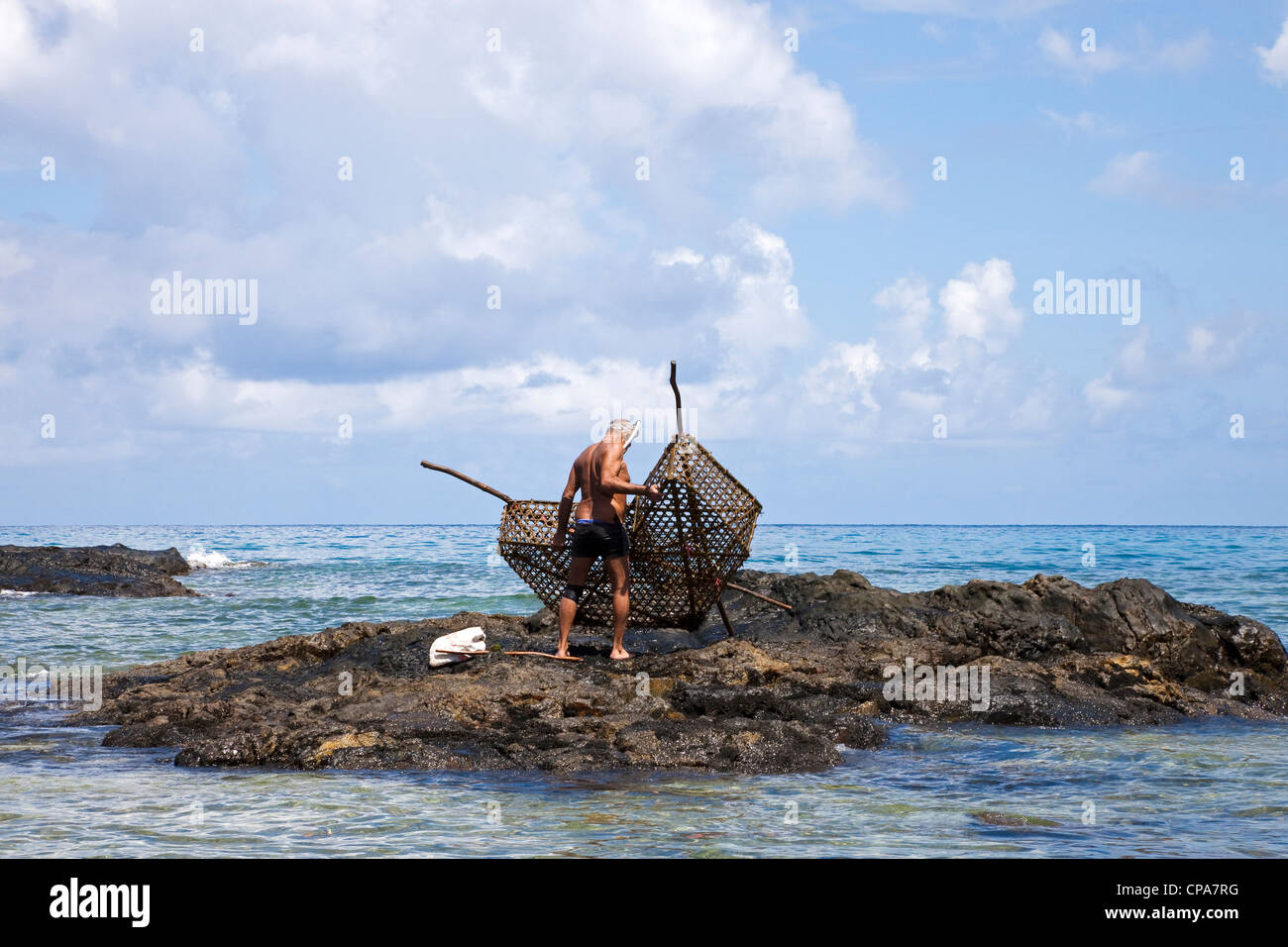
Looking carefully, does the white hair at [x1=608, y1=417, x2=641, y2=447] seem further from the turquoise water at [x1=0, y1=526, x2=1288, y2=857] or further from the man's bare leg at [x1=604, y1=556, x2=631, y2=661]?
the turquoise water at [x1=0, y1=526, x2=1288, y2=857]

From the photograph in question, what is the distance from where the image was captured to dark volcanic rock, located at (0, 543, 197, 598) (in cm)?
2364

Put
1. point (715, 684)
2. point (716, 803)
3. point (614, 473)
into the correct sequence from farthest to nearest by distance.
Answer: point (614, 473)
point (715, 684)
point (716, 803)

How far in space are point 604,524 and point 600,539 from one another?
0.13 m


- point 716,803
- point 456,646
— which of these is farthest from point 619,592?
point 716,803

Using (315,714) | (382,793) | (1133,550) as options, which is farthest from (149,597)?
(1133,550)

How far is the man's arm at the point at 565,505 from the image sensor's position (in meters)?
9.83

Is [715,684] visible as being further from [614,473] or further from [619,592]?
[614,473]

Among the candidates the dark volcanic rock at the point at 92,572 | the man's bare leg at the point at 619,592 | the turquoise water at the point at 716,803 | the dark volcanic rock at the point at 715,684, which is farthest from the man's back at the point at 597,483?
the dark volcanic rock at the point at 92,572

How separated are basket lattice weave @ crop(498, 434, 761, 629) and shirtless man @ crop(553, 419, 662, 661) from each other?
0.69 meters

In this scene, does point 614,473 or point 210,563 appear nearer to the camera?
point 614,473

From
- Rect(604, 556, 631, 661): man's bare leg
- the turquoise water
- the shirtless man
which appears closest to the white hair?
the shirtless man

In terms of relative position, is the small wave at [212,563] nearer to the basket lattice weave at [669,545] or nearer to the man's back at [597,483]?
the basket lattice weave at [669,545]

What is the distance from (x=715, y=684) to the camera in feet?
28.6

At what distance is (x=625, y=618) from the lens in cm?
955
